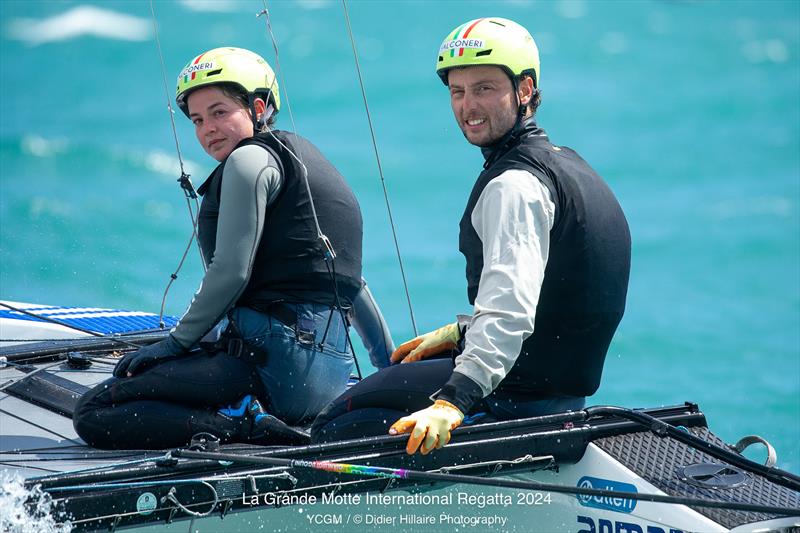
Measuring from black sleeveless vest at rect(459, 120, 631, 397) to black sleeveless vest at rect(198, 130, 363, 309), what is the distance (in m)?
0.65

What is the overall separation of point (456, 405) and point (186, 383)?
3.52 feet

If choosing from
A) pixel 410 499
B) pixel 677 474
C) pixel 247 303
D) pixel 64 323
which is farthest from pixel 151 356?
pixel 64 323

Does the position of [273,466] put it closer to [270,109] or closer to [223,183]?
[223,183]

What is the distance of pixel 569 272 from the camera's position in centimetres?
302

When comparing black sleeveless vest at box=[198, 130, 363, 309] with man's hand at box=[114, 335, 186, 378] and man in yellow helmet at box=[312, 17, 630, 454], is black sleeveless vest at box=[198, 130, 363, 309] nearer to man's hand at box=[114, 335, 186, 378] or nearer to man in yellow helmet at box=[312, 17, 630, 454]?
man's hand at box=[114, 335, 186, 378]

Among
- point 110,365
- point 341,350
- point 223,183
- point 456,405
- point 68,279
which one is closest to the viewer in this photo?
point 456,405

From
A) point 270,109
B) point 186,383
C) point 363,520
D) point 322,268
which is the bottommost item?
point 363,520

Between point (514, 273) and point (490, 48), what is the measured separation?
0.68 metres

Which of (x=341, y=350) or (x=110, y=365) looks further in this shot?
(x=110, y=365)

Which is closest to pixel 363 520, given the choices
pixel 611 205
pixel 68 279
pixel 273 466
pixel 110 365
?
pixel 273 466

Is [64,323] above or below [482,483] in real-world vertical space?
above

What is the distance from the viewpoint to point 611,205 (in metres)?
3.12

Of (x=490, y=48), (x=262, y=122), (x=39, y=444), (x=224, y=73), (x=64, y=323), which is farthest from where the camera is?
(x=64, y=323)

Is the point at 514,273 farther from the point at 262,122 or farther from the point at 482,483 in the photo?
the point at 262,122
